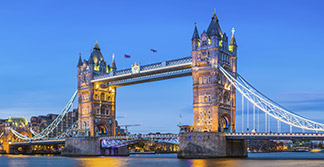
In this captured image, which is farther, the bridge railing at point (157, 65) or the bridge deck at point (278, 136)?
the bridge railing at point (157, 65)

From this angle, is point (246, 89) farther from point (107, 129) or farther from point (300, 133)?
point (107, 129)

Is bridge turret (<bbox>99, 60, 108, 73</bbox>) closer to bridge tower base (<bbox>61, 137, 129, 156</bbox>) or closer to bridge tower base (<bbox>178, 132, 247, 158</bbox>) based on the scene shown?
bridge tower base (<bbox>61, 137, 129, 156</bbox>)

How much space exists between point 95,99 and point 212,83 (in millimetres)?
32826

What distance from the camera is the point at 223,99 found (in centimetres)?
7962

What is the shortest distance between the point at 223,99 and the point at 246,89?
22.8 feet

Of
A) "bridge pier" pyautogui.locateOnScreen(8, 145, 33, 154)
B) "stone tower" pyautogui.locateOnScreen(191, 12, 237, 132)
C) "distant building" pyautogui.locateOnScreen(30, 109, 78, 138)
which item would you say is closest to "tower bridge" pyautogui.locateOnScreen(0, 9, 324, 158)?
"stone tower" pyautogui.locateOnScreen(191, 12, 237, 132)

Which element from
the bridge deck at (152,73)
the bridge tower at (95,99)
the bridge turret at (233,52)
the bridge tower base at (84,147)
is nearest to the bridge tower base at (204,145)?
the bridge deck at (152,73)

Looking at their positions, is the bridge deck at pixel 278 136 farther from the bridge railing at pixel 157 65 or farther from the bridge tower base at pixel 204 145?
the bridge railing at pixel 157 65

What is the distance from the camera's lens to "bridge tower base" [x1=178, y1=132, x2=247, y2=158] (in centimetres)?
7156

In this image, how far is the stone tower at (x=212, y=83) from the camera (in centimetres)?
7694

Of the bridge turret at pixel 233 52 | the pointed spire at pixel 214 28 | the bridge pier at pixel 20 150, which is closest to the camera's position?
the pointed spire at pixel 214 28

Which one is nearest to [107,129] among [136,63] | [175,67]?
[136,63]

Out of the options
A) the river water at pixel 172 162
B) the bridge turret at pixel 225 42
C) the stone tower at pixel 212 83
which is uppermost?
the bridge turret at pixel 225 42

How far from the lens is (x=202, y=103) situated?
78.6 m
